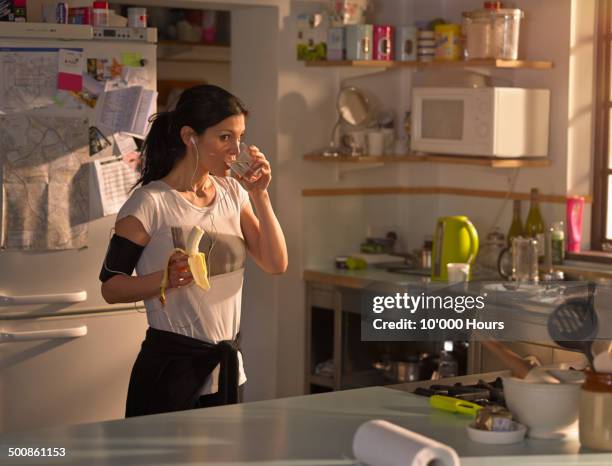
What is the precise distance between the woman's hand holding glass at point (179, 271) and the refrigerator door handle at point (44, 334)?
1385 mm

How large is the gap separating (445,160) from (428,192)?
19.5 inches

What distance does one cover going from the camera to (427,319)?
3061 millimetres

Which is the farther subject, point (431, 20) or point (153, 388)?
point (431, 20)

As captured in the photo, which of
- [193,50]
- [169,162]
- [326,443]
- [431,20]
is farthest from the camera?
[193,50]

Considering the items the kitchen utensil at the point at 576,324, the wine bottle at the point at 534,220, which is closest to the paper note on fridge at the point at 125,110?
the wine bottle at the point at 534,220

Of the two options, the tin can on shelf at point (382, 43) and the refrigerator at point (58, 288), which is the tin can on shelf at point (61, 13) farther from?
the tin can on shelf at point (382, 43)

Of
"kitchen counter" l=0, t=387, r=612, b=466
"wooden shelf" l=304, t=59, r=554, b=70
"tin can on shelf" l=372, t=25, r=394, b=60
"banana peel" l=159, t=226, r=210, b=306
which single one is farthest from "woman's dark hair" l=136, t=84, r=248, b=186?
"tin can on shelf" l=372, t=25, r=394, b=60

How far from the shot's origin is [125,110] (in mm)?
4371

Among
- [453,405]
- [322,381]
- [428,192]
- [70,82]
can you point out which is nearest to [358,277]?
[322,381]

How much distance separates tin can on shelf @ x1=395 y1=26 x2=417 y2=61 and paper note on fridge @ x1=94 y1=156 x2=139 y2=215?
145 cm

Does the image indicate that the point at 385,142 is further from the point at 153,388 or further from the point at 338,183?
the point at 153,388

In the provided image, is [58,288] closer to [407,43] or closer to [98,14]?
[98,14]

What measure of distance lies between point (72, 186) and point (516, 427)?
232 centimetres

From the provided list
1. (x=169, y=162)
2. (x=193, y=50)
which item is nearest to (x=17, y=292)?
(x=169, y=162)
